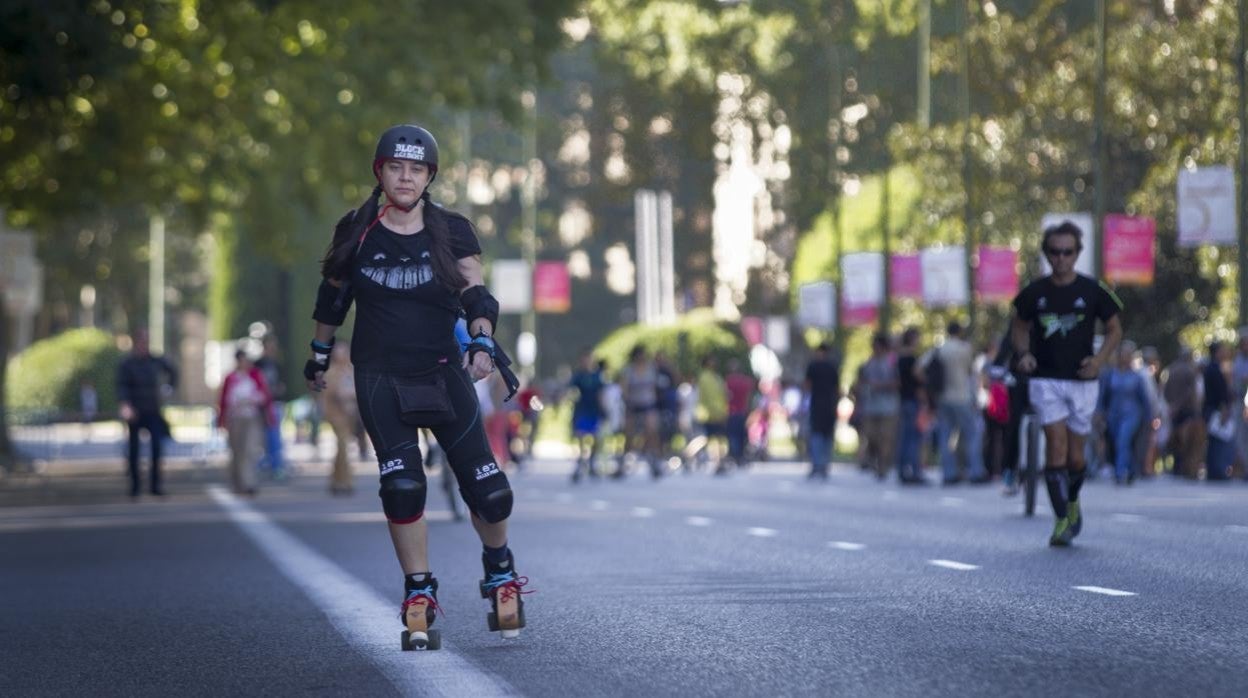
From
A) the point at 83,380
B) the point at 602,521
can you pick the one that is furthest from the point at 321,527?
the point at 83,380

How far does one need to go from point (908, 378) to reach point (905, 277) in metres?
20.3

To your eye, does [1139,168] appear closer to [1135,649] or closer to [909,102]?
[909,102]

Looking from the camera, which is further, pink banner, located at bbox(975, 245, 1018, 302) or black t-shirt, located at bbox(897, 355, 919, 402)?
pink banner, located at bbox(975, 245, 1018, 302)

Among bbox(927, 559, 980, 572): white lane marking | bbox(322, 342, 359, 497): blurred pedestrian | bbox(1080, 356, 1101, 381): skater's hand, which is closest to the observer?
bbox(927, 559, 980, 572): white lane marking

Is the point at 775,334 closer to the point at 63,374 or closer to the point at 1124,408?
the point at 63,374

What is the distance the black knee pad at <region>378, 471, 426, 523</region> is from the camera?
9508 millimetres

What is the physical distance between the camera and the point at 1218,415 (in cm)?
3036

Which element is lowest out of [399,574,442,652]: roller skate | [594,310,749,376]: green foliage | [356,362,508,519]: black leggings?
[399,574,442,652]: roller skate

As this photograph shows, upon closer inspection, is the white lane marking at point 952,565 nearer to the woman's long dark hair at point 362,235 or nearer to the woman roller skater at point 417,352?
the woman roller skater at point 417,352

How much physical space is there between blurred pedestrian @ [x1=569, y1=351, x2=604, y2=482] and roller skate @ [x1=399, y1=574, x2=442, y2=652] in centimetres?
2487

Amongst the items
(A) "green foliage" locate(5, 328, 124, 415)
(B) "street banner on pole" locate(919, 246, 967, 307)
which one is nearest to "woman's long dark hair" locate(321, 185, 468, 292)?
(B) "street banner on pole" locate(919, 246, 967, 307)

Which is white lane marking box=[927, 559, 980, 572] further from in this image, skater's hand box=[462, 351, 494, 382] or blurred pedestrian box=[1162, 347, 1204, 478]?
blurred pedestrian box=[1162, 347, 1204, 478]

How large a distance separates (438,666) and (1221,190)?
2738 centimetres

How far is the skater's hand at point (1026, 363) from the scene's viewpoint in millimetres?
15383
